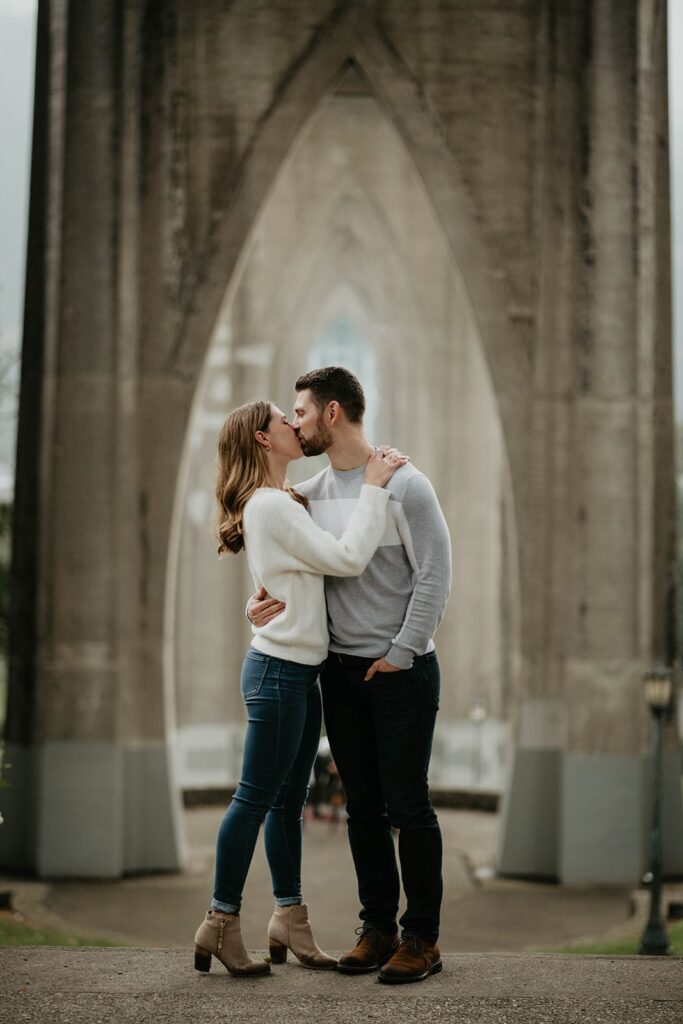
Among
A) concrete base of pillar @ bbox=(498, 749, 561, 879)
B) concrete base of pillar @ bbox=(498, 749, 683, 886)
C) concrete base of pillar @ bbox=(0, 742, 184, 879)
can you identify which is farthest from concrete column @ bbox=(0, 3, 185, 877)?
concrete base of pillar @ bbox=(498, 749, 683, 886)

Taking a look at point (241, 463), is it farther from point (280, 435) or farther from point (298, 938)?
point (298, 938)

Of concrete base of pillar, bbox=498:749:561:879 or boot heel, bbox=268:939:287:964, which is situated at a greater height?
boot heel, bbox=268:939:287:964

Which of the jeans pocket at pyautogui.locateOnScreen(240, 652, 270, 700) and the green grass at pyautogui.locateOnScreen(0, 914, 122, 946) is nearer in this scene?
the jeans pocket at pyautogui.locateOnScreen(240, 652, 270, 700)

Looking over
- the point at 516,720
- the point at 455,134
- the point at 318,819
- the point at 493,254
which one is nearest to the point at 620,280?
the point at 493,254

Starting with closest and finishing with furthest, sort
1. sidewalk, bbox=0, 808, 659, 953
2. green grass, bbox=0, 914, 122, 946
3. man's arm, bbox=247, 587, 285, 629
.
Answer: man's arm, bbox=247, 587, 285, 629 < green grass, bbox=0, 914, 122, 946 < sidewalk, bbox=0, 808, 659, 953

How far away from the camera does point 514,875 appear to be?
15.0 m

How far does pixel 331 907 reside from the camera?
45.5 ft

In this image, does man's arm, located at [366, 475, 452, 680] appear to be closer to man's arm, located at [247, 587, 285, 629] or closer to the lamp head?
man's arm, located at [247, 587, 285, 629]

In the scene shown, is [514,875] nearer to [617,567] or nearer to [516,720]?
[516,720]

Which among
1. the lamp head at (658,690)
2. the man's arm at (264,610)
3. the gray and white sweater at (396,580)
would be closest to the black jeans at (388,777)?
the gray and white sweater at (396,580)

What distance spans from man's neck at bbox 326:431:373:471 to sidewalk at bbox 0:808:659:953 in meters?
8.14

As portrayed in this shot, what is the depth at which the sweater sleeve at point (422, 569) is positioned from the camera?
4.31 m

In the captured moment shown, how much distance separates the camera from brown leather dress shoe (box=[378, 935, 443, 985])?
4.21 m

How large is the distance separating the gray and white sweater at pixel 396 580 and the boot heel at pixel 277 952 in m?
1.04
